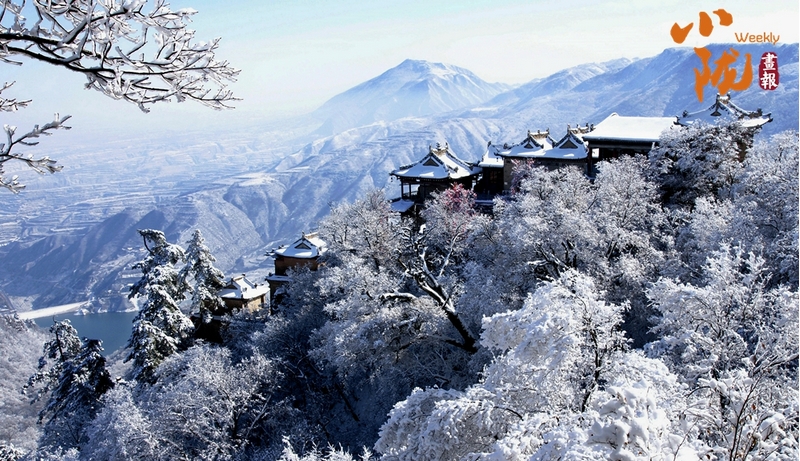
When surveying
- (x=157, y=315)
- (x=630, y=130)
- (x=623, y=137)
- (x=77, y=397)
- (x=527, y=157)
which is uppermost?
(x=630, y=130)

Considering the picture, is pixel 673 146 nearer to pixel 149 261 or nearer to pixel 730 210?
pixel 730 210

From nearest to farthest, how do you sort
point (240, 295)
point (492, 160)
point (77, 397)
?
point (77, 397) < point (240, 295) < point (492, 160)

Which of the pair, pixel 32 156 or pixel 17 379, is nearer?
pixel 32 156

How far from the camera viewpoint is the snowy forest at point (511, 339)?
6.43 meters

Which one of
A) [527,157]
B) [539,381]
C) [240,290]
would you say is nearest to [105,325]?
[240,290]

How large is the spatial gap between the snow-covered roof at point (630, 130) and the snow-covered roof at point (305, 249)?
1490 centimetres

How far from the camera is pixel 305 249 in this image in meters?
29.8

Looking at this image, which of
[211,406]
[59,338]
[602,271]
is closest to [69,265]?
[59,338]

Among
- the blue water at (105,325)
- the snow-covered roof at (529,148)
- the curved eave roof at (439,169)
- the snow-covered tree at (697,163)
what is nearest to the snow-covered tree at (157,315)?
the curved eave roof at (439,169)

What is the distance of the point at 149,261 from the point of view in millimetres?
25391

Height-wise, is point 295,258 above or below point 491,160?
below

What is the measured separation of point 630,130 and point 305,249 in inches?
706

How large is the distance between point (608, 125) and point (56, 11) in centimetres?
2785

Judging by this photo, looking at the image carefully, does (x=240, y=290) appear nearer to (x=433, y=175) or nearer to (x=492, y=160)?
(x=433, y=175)
